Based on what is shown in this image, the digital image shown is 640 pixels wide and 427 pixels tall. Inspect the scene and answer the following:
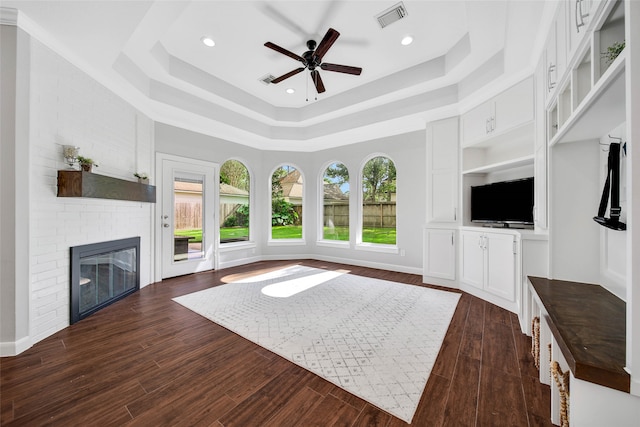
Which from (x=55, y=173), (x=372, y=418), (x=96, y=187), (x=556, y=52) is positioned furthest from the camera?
(x=96, y=187)

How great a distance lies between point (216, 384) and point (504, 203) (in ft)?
12.1

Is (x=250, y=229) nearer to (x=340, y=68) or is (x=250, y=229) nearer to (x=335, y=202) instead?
(x=335, y=202)

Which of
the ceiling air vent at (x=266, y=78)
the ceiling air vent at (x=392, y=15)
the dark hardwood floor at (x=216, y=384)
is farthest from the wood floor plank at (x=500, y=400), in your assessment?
the ceiling air vent at (x=266, y=78)

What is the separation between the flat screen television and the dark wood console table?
1.48 metres

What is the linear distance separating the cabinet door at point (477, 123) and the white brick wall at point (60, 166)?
4788 mm

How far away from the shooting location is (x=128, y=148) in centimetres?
349

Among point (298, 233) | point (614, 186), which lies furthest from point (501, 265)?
point (298, 233)

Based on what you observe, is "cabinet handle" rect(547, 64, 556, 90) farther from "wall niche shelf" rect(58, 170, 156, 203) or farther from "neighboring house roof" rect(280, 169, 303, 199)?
"neighboring house roof" rect(280, 169, 303, 199)

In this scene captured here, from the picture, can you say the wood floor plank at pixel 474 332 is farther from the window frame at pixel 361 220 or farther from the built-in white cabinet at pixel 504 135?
the window frame at pixel 361 220

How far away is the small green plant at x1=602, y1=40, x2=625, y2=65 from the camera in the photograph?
1.10m

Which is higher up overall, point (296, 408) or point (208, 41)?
point (208, 41)

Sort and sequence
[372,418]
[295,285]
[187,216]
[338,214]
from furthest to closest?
1. [338,214]
2. [187,216]
3. [295,285]
4. [372,418]

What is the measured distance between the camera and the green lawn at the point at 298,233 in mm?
4781

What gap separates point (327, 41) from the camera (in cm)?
270
